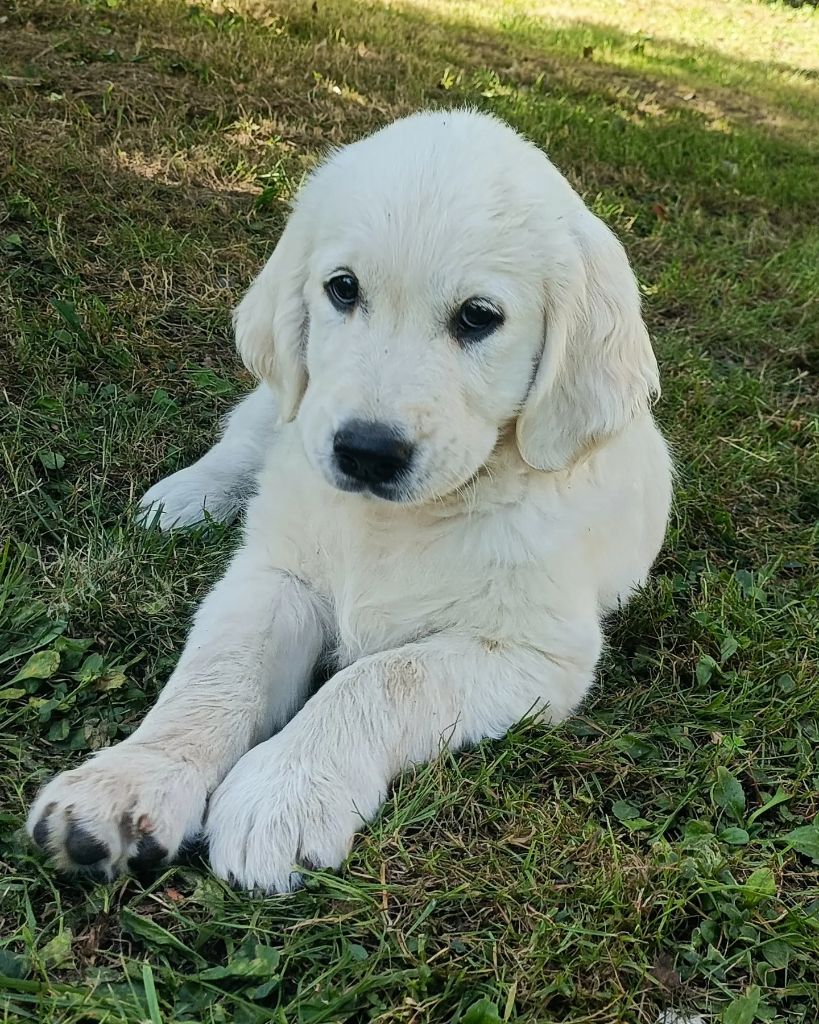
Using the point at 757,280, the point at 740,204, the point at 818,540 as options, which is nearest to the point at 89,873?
the point at 818,540

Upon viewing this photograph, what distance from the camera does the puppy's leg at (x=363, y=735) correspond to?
2.25 meters

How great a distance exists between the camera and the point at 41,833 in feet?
7.14

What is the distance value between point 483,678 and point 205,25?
6.85 m

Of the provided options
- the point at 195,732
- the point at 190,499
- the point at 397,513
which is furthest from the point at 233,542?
the point at 195,732

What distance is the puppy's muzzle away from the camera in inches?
95.6

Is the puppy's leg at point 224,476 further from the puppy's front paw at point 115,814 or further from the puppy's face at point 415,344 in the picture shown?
the puppy's front paw at point 115,814

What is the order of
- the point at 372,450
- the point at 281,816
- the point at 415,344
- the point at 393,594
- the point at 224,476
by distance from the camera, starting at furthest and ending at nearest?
1. the point at 224,476
2. the point at 393,594
3. the point at 415,344
4. the point at 372,450
5. the point at 281,816

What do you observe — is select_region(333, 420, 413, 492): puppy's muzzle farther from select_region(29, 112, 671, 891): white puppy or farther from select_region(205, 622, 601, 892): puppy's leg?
select_region(205, 622, 601, 892): puppy's leg

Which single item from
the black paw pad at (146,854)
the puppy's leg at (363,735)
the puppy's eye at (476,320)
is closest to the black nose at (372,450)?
the puppy's eye at (476,320)

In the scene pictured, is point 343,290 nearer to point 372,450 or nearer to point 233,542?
point 372,450

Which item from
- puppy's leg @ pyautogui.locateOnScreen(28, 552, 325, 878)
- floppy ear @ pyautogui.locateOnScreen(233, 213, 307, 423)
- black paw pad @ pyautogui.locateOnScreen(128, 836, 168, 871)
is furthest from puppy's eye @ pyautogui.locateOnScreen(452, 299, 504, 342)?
black paw pad @ pyautogui.locateOnScreen(128, 836, 168, 871)

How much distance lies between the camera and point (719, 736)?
2912mm

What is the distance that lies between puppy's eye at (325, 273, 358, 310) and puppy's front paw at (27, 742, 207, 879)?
133cm

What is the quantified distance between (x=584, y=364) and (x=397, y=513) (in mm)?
709
